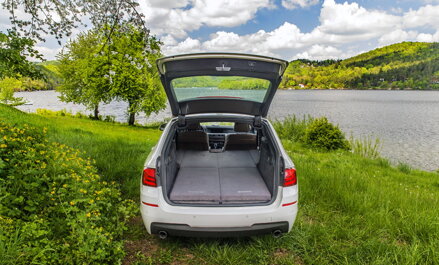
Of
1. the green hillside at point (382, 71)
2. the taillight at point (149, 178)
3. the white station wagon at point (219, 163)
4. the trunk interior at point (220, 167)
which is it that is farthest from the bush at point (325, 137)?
the green hillside at point (382, 71)

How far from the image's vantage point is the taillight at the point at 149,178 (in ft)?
8.20

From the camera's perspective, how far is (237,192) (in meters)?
2.96

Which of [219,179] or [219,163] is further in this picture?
[219,163]

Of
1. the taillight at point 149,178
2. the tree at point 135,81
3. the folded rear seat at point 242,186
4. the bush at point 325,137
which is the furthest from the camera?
the tree at point 135,81

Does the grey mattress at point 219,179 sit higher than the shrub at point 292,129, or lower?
higher

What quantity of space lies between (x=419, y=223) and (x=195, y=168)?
2.76 m

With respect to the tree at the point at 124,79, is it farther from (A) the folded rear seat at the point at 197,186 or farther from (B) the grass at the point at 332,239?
(B) the grass at the point at 332,239

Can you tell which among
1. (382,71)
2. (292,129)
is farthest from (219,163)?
(382,71)

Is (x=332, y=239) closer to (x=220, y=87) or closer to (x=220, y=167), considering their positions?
(x=220, y=167)

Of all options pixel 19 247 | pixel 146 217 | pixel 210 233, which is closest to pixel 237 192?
pixel 210 233

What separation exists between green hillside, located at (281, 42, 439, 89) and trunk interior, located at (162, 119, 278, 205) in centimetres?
6737

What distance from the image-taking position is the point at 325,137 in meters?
11.0

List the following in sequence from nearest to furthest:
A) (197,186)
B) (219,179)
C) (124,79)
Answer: (197,186)
(219,179)
(124,79)

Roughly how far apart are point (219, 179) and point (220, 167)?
52cm
